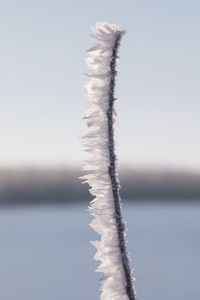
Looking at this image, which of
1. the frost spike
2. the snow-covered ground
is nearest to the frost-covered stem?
the frost spike

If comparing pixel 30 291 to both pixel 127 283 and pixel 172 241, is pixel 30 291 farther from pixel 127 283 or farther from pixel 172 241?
pixel 172 241

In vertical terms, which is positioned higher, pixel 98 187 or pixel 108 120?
pixel 108 120

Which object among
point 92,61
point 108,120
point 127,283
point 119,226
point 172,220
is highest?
point 92,61

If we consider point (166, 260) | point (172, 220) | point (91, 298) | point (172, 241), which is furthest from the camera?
point (172, 220)

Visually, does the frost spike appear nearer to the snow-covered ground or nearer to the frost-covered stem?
the frost-covered stem

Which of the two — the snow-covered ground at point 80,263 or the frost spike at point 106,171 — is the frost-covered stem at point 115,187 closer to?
the frost spike at point 106,171

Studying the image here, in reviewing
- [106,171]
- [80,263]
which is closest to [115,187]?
[106,171]

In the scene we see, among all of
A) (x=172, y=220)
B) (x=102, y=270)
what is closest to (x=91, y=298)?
(x=102, y=270)

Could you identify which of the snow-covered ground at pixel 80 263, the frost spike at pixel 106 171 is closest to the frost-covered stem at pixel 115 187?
the frost spike at pixel 106 171

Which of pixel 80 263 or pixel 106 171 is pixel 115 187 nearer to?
pixel 106 171
